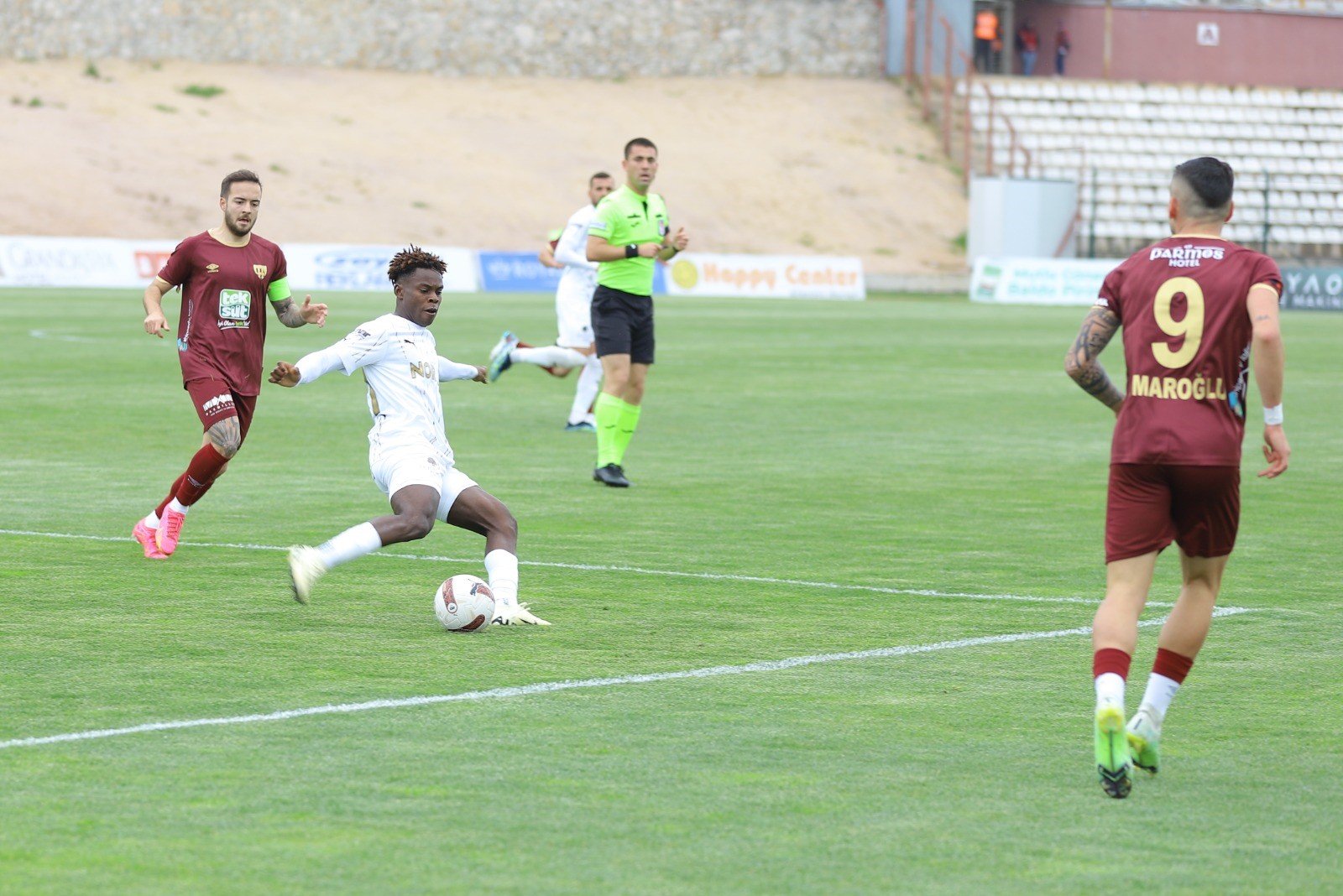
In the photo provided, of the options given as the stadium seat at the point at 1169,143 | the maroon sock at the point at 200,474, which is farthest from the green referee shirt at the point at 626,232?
the stadium seat at the point at 1169,143

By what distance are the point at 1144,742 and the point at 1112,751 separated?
0.38 m

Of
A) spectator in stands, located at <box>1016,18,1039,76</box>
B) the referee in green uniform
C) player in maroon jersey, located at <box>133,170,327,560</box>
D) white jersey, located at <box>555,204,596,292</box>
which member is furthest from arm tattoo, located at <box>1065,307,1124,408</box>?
spectator in stands, located at <box>1016,18,1039,76</box>

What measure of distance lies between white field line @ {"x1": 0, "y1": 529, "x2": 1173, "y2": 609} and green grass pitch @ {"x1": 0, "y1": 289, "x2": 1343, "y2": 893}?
4 cm

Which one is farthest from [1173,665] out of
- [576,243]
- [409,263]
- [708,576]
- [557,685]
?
[576,243]

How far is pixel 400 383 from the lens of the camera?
8969 millimetres

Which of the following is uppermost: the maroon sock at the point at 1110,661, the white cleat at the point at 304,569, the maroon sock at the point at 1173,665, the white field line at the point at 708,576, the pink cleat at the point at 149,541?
the maroon sock at the point at 1110,661

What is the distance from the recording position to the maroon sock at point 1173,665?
650 centimetres

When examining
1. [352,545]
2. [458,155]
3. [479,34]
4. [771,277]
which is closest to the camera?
[352,545]

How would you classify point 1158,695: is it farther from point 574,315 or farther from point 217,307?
point 574,315

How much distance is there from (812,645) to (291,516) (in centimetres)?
480

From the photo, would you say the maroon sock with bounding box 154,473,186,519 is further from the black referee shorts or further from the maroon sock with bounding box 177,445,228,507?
the black referee shorts

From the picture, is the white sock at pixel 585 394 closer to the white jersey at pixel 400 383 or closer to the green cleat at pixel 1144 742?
the white jersey at pixel 400 383

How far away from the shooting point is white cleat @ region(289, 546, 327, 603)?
28.5ft

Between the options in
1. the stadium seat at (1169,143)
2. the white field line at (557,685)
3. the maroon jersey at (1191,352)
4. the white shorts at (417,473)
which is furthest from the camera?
the stadium seat at (1169,143)
